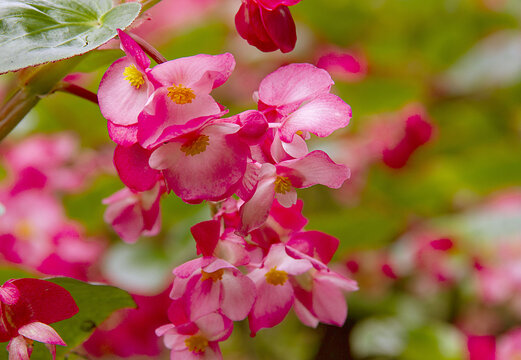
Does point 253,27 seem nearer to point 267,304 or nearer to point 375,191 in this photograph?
point 267,304

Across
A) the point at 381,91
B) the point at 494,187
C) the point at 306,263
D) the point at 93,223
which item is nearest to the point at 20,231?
the point at 93,223

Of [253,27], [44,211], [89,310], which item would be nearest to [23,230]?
[44,211]

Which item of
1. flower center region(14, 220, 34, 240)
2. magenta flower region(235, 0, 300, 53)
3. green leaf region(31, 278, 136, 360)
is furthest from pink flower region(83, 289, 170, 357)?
magenta flower region(235, 0, 300, 53)

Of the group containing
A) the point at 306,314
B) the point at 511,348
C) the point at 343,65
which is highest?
the point at 306,314

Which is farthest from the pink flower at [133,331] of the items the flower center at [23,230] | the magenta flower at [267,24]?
the magenta flower at [267,24]

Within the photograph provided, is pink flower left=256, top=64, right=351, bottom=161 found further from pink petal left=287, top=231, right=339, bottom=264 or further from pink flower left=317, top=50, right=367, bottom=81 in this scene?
pink flower left=317, top=50, right=367, bottom=81
